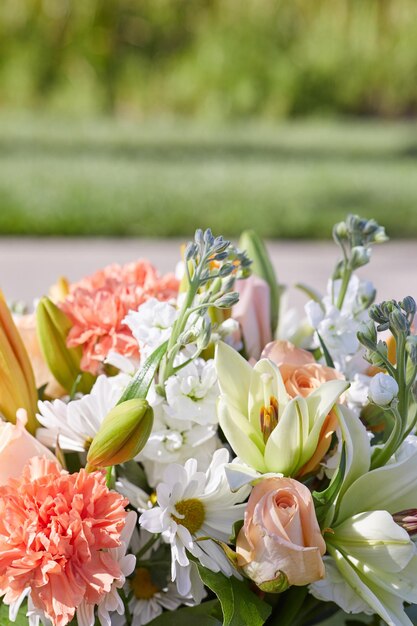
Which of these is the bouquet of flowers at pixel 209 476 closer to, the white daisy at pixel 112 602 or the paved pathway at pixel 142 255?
the white daisy at pixel 112 602

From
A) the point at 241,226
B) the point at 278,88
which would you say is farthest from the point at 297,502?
the point at 278,88

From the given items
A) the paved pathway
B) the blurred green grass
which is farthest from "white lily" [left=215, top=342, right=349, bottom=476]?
the blurred green grass

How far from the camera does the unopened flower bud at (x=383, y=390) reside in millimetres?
464

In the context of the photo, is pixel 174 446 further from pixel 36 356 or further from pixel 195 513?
pixel 36 356

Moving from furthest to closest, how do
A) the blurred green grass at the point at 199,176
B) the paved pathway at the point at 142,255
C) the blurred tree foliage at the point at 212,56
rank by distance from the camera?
the blurred tree foliage at the point at 212,56
the blurred green grass at the point at 199,176
the paved pathway at the point at 142,255

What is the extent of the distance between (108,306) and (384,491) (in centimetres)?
20

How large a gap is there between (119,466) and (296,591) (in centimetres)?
11

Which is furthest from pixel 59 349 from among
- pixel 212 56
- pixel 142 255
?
pixel 212 56

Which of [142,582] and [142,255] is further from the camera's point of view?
[142,255]

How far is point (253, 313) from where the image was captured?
2.08 ft

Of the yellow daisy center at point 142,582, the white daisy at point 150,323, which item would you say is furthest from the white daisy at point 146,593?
the white daisy at point 150,323

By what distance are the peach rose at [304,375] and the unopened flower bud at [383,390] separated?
5 centimetres

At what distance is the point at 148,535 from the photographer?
1.80 ft

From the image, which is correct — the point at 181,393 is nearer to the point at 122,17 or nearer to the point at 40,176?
the point at 40,176
